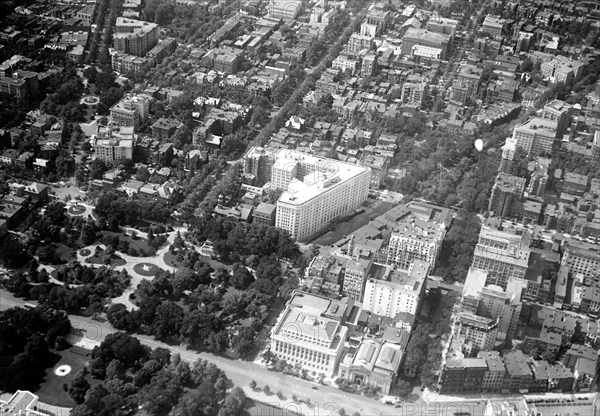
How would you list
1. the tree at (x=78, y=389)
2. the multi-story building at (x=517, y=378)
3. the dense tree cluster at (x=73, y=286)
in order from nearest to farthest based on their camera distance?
the tree at (x=78, y=389)
the multi-story building at (x=517, y=378)
the dense tree cluster at (x=73, y=286)

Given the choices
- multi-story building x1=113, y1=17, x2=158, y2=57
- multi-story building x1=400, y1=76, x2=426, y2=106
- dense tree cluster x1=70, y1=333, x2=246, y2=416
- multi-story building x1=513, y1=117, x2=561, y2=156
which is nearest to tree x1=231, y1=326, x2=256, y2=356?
dense tree cluster x1=70, y1=333, x2=246, y2=416

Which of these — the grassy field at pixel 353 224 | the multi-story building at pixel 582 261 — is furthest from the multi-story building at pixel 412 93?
the multi-story building at pixel 582 261

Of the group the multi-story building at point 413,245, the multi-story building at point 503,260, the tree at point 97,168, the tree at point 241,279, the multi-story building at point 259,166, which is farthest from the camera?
the multi-story building at point 259,166

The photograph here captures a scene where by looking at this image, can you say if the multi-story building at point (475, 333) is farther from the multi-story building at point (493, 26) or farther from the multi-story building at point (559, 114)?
the multi-story building at point (493, 26)

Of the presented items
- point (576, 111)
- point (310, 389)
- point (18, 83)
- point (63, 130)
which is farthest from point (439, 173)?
point (18, 83)

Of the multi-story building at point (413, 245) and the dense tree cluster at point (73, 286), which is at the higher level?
the multi-story building at point (413, 245)

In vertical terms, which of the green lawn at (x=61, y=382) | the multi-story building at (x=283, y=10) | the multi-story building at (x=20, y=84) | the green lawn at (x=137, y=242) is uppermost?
the multi-story building at (x=283, y=10)

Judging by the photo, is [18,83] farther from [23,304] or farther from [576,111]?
[576,111]

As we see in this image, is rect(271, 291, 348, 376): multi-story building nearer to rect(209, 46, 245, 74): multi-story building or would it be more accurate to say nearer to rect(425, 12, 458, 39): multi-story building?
rect(209, 46, 245, 74): multi-story building
